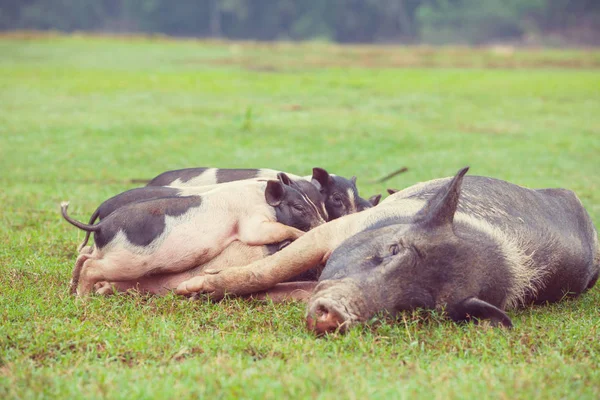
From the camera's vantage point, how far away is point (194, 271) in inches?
222

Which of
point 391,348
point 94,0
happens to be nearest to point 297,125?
point 391,348

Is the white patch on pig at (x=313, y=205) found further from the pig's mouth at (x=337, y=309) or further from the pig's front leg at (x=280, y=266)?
the pig's mouth at (x=337, y=309)

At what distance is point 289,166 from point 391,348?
7.56 meters

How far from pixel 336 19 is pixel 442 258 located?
2986 inches

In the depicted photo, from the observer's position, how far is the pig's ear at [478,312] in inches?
181

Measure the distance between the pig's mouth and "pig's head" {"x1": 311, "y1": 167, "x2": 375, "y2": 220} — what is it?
7.62ft

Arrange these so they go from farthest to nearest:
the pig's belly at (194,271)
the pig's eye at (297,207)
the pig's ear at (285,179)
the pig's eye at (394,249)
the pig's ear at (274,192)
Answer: the pig's ear at (285,179)
the pig's eye at (297,207)
the pig's ear at (274,192)
the pig's belly at (194,271)
the pig's eye at (394,249)

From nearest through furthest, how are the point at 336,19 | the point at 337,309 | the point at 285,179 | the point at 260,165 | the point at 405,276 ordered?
1. the point at 337,309
2. the point at 405,276
3. the point at 285,179
4. the point at 260,165
5. the point at 336,19

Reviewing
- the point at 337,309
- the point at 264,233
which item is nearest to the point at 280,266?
the point at 264,233

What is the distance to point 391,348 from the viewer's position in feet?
14.3

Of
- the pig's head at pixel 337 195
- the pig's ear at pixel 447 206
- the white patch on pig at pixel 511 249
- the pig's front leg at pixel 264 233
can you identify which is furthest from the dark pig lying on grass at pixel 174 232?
the pig's ear at pixel 447 206

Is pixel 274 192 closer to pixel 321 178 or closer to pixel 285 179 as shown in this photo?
pixel 285 179

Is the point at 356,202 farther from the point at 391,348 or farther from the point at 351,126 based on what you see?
the point at 351,126

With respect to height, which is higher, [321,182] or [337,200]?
[321,182]
